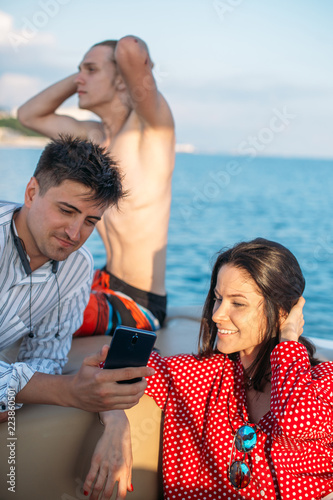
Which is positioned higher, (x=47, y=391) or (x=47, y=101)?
(x=47, y=101)

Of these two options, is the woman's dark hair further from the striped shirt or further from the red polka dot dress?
the striped shirt

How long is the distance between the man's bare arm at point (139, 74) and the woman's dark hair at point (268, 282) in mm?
1210

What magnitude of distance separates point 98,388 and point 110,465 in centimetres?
36

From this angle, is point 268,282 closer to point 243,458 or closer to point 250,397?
point 250,397

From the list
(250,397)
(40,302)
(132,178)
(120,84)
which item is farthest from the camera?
(120,84)

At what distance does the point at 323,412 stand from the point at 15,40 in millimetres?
3179

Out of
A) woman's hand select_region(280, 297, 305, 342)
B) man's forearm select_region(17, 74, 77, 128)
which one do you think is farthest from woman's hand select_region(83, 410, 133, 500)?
man's forearm select_region(17, 74, 77, 128)

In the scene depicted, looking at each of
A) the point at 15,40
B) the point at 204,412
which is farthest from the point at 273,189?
the point at 204,412

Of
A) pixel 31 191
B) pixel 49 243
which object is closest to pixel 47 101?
pixel 31 191

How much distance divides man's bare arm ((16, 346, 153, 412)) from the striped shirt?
1.40 ft

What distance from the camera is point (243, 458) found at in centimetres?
152

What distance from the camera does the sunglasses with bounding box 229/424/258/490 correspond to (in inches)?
59.2

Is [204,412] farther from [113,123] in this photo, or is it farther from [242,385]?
[113,123]

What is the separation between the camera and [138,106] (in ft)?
8.94
